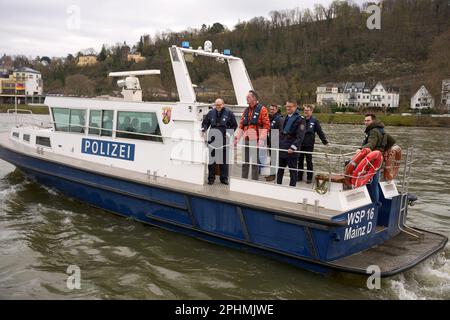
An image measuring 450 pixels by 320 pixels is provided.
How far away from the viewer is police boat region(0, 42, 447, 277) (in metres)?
5.85

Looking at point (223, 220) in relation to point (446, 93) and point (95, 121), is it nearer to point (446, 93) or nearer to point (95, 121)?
point (95, 121)

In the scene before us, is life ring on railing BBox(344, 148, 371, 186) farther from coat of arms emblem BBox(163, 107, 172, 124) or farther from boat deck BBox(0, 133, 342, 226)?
coat of arms emblem BBox(163, 107, 172, 124)

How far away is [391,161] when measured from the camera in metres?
6.67

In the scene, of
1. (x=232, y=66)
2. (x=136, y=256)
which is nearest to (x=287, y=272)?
(x=136, y=256)

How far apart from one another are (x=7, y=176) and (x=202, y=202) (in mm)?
8058

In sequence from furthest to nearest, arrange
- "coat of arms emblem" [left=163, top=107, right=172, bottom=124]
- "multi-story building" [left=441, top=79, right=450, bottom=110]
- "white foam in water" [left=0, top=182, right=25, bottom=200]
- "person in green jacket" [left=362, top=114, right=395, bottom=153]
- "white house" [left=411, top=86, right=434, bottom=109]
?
"white house" [left=411, top=86, right=434, bottom=109], "multi-story building" [left=441, top=79, right=450, bottom=110], "white foam in water" [left=0, top=182, right=25, bottom=200], "coat of arms emblem" [left=163, top=107, right=172, bottom=124], "person in green jacket" [left=362, top=114, right=395, bottom=153]

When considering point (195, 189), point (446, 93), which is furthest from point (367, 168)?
point (446, 93)

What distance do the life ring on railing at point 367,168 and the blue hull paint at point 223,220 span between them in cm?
41

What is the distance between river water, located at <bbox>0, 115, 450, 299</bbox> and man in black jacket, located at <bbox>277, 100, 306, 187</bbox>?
1464 mm

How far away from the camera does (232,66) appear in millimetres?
→ 8633

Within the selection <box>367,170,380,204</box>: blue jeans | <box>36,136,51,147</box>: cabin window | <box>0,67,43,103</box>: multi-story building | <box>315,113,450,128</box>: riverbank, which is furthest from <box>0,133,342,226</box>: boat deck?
<box>0,67,43,103</box>: multi-story building

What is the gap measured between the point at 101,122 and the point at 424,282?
6411mm
